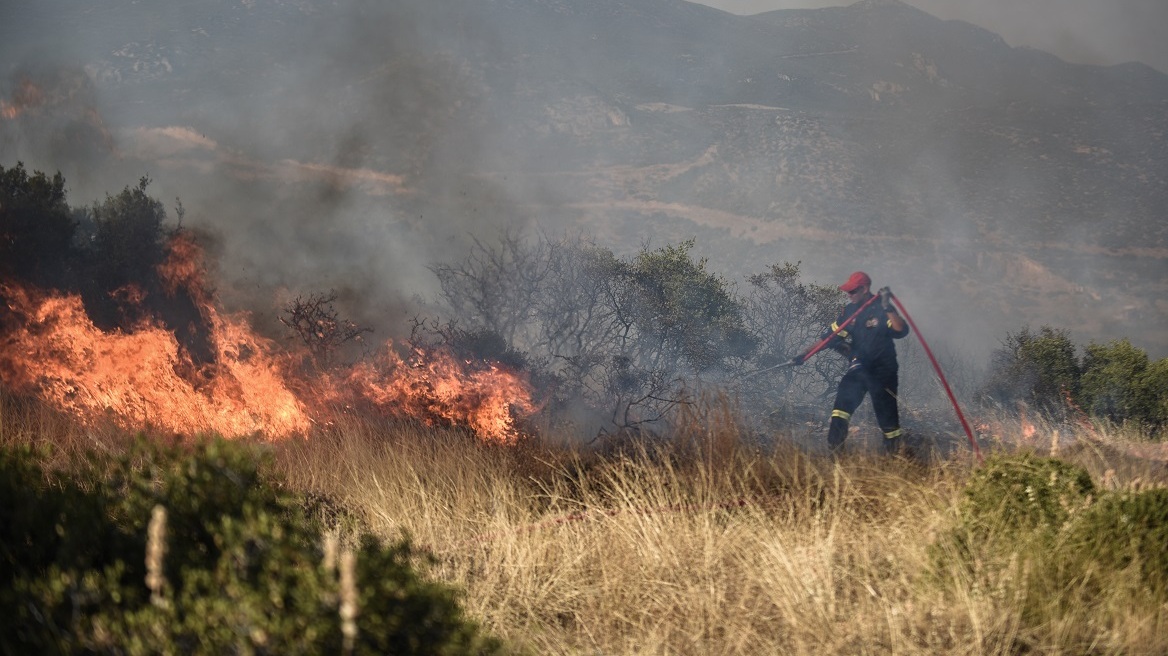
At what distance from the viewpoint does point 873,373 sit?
38.7 ft

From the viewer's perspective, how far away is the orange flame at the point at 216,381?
11.1 meters

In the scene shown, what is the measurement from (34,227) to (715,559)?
1125cm

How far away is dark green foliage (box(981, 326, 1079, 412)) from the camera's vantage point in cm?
1961

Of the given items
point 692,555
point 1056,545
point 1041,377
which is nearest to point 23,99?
point 692,555

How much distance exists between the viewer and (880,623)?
545 centimetres

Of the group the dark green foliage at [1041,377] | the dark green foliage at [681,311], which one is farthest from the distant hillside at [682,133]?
the dark green foliage at [1041,377]

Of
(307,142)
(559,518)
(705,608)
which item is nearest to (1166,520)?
(705,608)

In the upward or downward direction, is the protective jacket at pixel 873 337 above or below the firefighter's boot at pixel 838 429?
above

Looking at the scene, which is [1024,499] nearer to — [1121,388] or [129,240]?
[129,240]

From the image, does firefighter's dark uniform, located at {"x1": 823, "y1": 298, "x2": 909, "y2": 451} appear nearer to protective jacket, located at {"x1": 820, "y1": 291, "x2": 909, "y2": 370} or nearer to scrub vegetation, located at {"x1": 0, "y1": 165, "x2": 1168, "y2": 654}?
protective jacket, located at {"x1": 820, "y1": 291, "x2": 909, "y2": 370}

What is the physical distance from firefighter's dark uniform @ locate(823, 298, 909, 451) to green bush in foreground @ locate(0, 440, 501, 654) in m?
8.57

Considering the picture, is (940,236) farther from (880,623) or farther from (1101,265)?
(880,623)

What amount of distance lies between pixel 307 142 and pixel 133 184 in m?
10.5

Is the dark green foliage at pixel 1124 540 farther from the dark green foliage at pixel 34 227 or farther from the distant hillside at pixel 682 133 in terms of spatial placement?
the distant hillside at pixel 682 133
